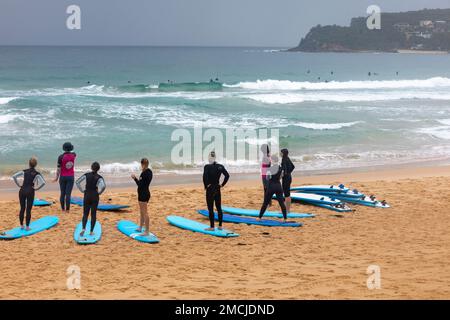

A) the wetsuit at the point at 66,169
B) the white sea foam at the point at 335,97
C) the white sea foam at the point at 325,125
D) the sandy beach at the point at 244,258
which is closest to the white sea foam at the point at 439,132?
the white sea foam at the point at 325,125

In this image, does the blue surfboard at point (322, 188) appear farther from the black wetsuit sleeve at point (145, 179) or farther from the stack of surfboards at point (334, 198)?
the black wetsuit sleeve at point (145, 179)

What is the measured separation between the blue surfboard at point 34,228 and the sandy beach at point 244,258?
166mm

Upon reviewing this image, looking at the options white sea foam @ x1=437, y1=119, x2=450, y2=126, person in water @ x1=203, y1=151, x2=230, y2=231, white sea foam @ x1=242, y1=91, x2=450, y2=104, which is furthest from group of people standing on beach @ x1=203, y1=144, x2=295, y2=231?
white sea foam @ x1=242, y1=91, x2=450, y2=104

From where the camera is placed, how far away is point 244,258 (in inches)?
380

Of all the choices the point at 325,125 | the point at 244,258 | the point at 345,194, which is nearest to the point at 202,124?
the point at 325,125

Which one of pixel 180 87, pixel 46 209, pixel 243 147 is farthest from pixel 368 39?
pixel 46 209

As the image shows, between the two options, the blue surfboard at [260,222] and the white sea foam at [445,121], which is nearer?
the blue surfboard at [260,222]

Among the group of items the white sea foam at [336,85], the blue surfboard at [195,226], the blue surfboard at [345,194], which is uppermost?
the white sea foam at [336,85]

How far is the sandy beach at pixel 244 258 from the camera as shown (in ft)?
26.0

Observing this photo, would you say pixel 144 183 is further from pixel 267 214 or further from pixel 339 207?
pixel 339 207

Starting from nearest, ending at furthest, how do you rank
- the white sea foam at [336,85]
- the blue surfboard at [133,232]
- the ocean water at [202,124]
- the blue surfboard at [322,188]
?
the blue surfboard at [133,232]
the blue surfboard at [322,188]
the ocean water at [202,124]
the white sea foam at [336,85]

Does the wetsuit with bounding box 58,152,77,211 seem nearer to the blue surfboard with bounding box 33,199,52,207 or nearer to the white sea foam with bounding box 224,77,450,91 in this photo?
the blue surfboard with bounding box 33,199,52,207

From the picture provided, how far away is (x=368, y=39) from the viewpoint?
174375 millimetres

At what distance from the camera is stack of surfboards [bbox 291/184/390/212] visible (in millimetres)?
A: 13383
